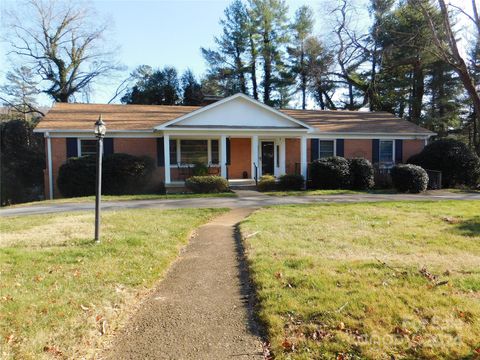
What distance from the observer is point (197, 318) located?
4.28 m

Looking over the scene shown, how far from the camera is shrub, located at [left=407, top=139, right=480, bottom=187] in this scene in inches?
772

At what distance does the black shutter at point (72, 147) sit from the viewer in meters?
18.4

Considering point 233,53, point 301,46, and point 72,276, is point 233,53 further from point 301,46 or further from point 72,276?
point 72,276

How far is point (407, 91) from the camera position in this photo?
36.2 m

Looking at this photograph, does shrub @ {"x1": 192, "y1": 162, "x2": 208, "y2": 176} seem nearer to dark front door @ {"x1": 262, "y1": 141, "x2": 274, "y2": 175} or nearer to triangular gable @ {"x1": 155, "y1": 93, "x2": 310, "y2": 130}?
triangular gable @ {"x1": 155, "y1": 93, "x2": 310, "y2": 130}

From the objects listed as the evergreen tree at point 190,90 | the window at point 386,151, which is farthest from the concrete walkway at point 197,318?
the evergreen tree at point 190,90

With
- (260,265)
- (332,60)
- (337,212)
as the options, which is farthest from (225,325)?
(332,60)

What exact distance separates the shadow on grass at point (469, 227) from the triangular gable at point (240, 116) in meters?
11.2

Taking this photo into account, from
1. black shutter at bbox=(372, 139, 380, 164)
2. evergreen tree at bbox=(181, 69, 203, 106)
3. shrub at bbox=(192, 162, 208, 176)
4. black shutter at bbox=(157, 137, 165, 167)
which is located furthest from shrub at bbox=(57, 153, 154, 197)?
evergreen tree at bbox=(181, 69, 203, 106)

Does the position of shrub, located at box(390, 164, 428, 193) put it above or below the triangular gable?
below

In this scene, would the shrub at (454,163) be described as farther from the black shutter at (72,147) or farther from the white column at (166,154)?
the black shutter at (72,147)

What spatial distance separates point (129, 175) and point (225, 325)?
14.2m

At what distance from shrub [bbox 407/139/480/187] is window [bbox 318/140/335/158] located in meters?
4.88

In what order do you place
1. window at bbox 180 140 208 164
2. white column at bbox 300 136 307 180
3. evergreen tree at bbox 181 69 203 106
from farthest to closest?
evergreen tree at bbox 181 69 203 106 → window at bbox 180 140 208 164 → white column at bbox 300 136 307 180
